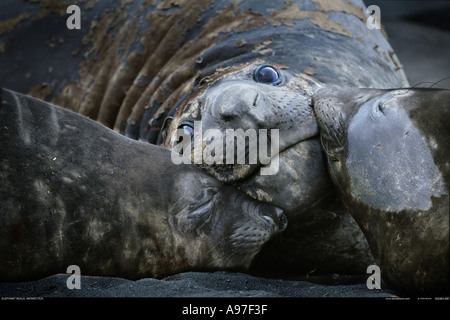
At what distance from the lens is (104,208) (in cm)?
216

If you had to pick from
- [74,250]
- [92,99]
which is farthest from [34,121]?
[92,99]

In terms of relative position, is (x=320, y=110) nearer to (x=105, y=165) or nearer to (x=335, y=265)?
(x=335, y=265)

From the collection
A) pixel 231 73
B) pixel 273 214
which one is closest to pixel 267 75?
pixel 231 73

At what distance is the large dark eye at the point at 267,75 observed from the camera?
8.93 feet

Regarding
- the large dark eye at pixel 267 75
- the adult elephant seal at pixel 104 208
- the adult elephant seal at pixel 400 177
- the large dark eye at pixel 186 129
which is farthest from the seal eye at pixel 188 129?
the adult elephant seal at pixel 400 177

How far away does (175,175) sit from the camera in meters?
2.37

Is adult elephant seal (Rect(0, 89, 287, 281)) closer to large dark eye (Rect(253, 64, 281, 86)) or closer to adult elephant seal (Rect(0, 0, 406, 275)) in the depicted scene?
adult elephant seal (Rect(0, 0, 406, 275))

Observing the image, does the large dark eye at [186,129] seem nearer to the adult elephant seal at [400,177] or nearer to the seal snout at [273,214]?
the seal snout at [273,214]

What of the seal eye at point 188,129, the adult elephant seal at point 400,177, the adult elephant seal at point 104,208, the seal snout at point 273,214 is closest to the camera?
the adult elephant seal at point 400,177

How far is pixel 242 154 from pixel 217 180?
15 centimetres

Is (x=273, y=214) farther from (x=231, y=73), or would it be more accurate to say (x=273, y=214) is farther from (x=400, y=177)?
(x=231, y=73)

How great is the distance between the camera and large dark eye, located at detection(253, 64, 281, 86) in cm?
272
